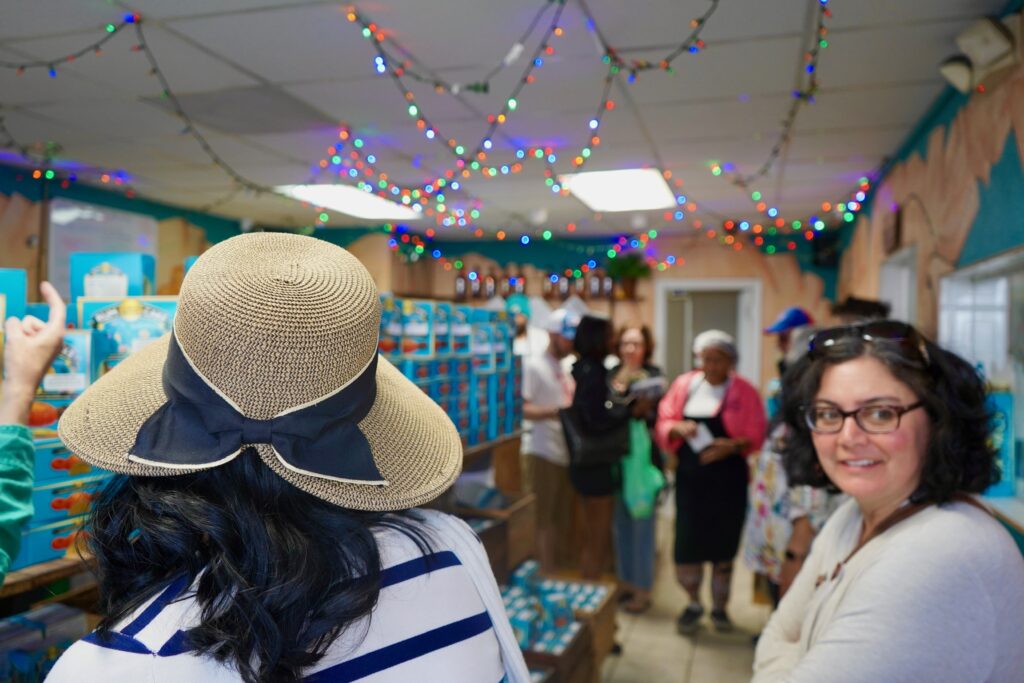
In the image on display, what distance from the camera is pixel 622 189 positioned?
572cm

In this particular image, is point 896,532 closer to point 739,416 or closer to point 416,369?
point 416,369

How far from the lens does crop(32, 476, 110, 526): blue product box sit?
1.24 meters

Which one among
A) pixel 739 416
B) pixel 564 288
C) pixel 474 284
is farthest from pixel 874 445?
pixel 474 284

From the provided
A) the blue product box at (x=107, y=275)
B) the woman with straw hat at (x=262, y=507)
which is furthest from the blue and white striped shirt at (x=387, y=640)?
the blue product box at (x=107, y=275)

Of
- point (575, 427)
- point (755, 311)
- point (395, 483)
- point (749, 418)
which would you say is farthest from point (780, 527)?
point (755, 311)

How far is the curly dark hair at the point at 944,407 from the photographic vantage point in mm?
1184

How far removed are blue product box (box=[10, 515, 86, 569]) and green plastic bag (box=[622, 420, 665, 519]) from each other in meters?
2.97

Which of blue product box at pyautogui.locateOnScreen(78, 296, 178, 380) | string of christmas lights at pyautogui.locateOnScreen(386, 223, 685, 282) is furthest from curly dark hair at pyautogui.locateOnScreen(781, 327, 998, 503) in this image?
string of christmas lights at pyautogui.locateOnScreen(386, 223, 685, 282)

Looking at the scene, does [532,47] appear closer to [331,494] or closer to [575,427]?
[575,427]

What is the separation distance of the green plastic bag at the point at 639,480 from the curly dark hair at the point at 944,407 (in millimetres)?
2601

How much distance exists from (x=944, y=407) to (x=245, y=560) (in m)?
1.13

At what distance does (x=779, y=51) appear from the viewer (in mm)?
2904

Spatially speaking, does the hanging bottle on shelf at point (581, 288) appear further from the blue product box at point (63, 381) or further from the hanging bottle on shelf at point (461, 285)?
the blue product box at point (63, 381)

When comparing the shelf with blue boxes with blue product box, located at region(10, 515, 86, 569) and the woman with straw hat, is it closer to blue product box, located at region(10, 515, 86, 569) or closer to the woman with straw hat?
blue product box, located at region(10, 515, 86, 569)
